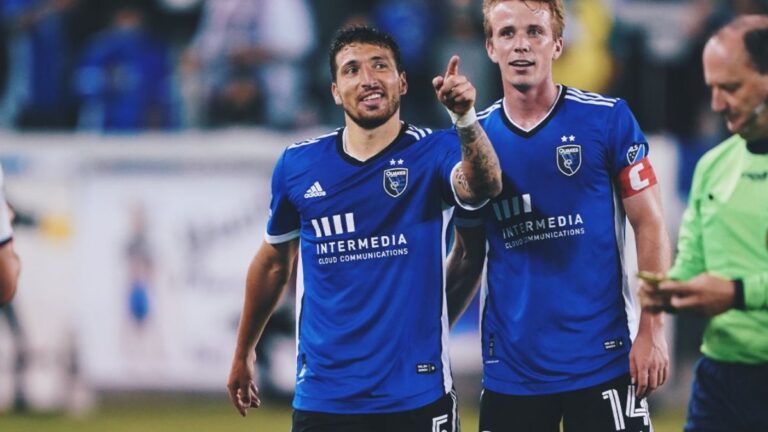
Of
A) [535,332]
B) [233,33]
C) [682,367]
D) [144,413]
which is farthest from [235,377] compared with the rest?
[233,33]

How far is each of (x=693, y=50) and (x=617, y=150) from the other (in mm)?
8147

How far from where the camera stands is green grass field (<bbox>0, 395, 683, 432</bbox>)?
456 inches

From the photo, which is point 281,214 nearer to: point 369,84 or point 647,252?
point 369,84

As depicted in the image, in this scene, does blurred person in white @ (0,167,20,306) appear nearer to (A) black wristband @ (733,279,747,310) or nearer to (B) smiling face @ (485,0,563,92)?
(B) smiling face @ (485,0,563,92)

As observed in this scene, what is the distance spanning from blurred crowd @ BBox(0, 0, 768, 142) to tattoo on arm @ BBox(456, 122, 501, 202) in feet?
24.6

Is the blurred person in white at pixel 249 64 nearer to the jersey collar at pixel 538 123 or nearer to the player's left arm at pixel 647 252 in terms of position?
the jersey collar at pixel 538 123

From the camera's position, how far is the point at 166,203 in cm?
1272

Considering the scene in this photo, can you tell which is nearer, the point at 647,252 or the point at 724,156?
the point at 724,156

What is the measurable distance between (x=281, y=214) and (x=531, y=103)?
4.03 feet

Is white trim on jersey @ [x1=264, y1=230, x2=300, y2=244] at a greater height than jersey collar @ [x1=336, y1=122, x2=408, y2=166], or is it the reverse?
jersey collar @ [x1=336, y1=122, x2=408, y2=166]

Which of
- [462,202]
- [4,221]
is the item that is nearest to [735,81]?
[462,202]

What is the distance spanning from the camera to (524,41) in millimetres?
6344

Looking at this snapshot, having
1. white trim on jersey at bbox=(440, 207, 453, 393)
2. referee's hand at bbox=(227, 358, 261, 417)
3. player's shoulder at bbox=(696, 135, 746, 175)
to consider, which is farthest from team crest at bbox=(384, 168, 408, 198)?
player's shoulder at bbox=(696, 135, 746, 175)

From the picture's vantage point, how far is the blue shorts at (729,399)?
19.4ft
